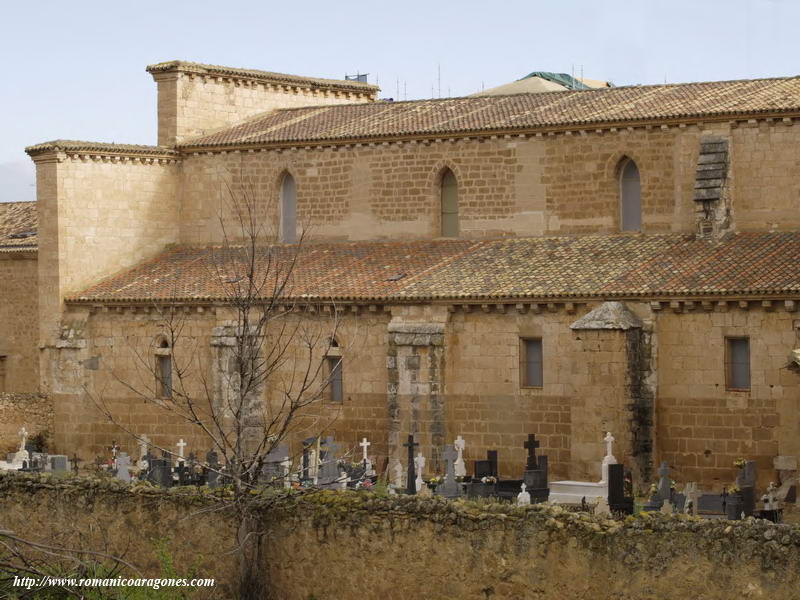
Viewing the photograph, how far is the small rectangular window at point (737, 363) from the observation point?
106 ft

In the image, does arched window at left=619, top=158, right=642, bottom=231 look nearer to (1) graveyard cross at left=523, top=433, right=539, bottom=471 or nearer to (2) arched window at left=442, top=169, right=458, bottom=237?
(2) arched window at left=442, top=169, right=458, bottom=237

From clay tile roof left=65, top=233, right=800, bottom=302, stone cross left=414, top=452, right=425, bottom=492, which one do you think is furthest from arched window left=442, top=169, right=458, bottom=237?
stone cross left=414, top=452, right=425, bottom=492

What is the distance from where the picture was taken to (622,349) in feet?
105

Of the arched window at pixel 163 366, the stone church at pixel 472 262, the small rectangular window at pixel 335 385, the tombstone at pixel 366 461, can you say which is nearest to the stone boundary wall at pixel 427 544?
the tombstone at pixel 366 461

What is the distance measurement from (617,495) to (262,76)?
20.9 meters

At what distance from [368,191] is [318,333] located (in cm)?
434

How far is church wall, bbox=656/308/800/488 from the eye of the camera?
3152 cm

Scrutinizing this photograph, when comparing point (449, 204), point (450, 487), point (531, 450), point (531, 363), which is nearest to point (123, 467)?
point (450, 487)

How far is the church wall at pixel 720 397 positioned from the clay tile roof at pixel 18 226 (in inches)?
705

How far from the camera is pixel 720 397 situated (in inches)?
1273

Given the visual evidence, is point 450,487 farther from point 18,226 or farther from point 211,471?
point 18,226

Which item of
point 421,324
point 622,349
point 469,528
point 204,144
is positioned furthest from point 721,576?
point 204,144

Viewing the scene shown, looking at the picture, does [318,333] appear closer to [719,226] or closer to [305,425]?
[305,425]

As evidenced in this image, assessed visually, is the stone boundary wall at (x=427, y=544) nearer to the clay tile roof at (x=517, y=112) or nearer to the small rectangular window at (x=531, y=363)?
the small rectangular window at (x=531, y=363)
